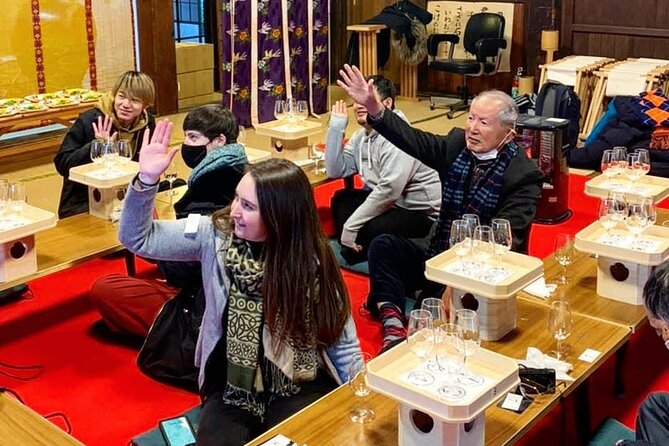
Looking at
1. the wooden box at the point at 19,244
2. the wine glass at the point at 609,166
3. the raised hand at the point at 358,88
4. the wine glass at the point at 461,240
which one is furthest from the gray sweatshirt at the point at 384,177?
the wooden box at the point at 19,244

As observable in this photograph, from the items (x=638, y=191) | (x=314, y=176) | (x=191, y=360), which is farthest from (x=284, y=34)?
(x=191, y=360)

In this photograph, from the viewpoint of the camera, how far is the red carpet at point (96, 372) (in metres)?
3.21

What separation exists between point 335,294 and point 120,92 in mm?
2398

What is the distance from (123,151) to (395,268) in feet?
4.71

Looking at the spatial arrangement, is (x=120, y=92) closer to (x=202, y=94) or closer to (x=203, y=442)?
(x=203, y=442)

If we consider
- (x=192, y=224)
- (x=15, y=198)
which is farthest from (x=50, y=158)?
(x=192, y=224)

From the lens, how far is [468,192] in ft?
11.6

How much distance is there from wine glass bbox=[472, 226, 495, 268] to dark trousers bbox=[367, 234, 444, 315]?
0.80 m

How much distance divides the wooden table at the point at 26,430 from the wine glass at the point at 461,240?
1.32 m

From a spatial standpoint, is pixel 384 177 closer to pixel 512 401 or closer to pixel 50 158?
pixel 512 401

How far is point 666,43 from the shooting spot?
8.26 m

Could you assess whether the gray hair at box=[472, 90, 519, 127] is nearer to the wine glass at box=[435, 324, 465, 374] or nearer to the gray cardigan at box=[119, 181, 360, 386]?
the gray cardigan at box=[119, 181, 360, 386]

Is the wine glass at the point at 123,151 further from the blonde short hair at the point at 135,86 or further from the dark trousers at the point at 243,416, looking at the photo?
the dark trousers at the point at 243,416

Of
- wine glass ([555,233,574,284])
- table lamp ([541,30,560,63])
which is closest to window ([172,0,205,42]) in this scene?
table lamp ([541,30,560,63])
